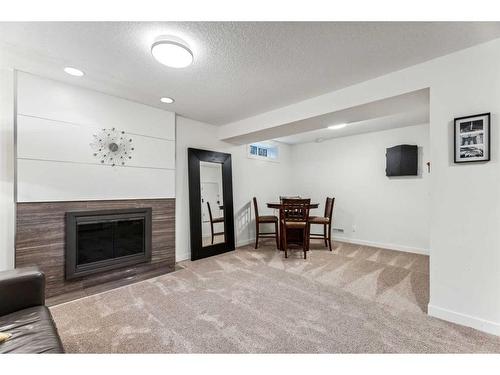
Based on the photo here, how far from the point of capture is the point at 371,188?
432cm

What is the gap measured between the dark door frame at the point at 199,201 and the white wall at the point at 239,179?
11cm

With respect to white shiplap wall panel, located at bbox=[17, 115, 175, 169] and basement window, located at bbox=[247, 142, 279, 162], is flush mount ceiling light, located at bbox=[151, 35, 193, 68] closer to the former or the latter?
white shiplap wall panel, located at bbox=[17, 115, 175, 169]

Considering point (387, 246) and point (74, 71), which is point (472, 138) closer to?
point (387, 246)

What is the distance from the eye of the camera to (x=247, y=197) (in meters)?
4.49

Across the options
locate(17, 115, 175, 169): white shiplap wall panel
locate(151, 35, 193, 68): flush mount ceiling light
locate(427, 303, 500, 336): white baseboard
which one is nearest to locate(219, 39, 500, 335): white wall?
locate(427, 303, 500, 336): white baseboard

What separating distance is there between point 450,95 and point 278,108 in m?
1.81

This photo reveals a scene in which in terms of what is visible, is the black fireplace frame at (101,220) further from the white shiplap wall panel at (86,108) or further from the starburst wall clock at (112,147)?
the white shiplap wall panel at (86,108)

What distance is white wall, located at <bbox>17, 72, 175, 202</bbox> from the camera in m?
2.15

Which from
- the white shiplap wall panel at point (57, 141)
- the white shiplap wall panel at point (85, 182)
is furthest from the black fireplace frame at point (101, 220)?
the white shiplap wall panel at point (57, 141)

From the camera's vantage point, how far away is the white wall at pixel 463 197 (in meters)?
1.61

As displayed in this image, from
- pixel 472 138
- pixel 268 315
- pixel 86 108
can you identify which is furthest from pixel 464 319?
pixel 86 108

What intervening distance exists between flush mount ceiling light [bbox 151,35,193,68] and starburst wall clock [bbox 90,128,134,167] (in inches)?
56.1
